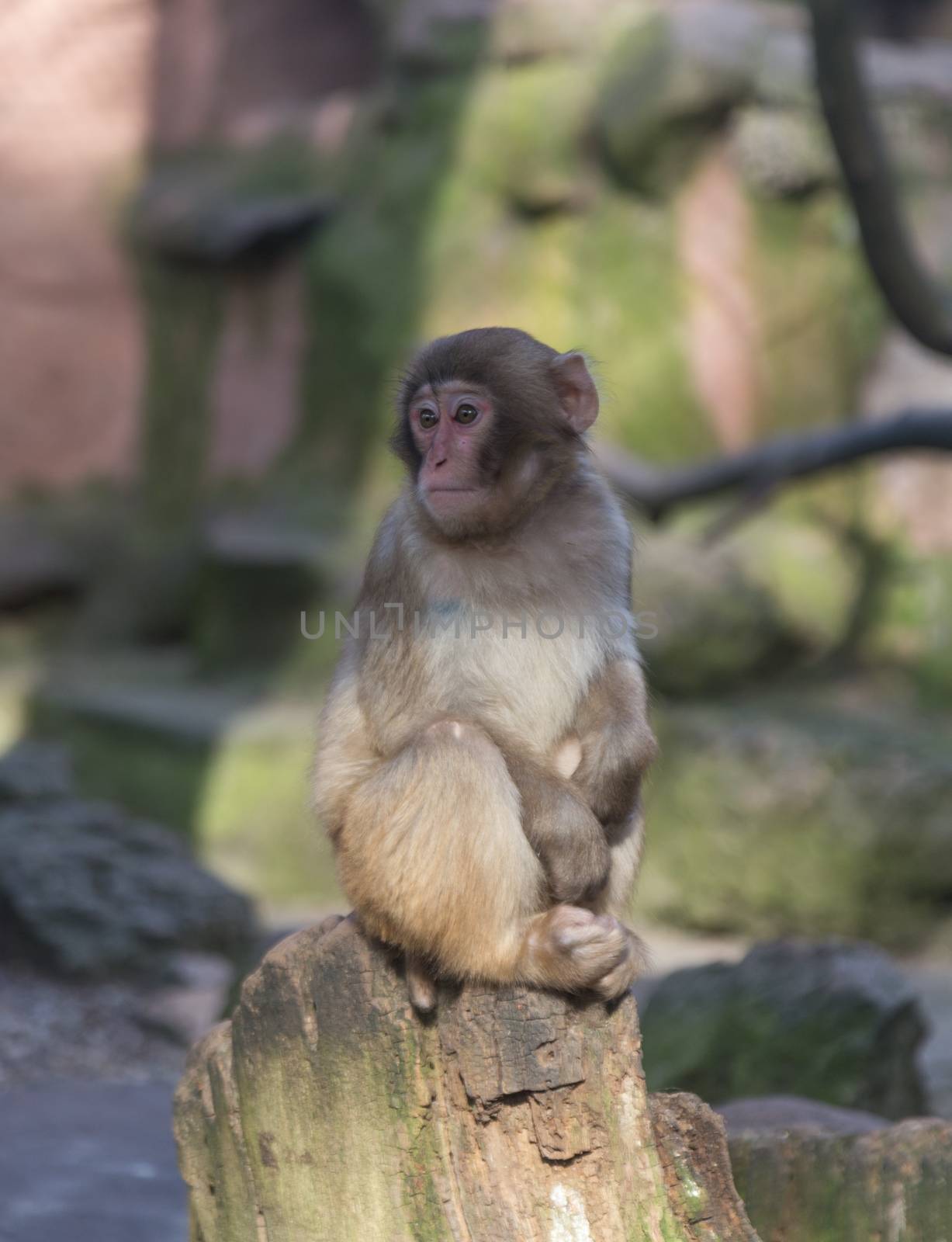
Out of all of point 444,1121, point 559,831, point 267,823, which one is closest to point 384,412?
point 267,823

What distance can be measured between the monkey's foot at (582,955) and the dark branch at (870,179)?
8.96ft

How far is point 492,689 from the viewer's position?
301cm

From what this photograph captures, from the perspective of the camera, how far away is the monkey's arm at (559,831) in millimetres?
2902

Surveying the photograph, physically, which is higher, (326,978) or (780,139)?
(780,139)

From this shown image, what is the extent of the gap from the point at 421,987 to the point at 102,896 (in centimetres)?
380

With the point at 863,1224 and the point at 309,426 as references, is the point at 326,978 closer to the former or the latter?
the point at 863,1224

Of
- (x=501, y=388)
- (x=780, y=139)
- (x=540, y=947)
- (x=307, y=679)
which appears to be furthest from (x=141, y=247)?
(x=540, y=947)

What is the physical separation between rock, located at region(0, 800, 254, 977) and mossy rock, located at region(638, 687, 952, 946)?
2.31m

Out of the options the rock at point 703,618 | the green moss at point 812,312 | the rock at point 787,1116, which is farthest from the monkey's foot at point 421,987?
the green moss at point 812,312

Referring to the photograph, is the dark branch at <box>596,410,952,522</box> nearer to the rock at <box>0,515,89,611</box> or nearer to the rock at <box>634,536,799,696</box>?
the rock at <box>634,536,799,696</box>

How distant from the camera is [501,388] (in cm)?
311

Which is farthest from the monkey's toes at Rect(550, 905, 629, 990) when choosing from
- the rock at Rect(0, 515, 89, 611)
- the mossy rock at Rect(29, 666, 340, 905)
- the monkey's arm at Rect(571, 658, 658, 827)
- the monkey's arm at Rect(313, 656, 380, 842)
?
the rock at Rect(0, 515, 89, 611)

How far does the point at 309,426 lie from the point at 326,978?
7478 mm

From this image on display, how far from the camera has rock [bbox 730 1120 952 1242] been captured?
295 centimetres
